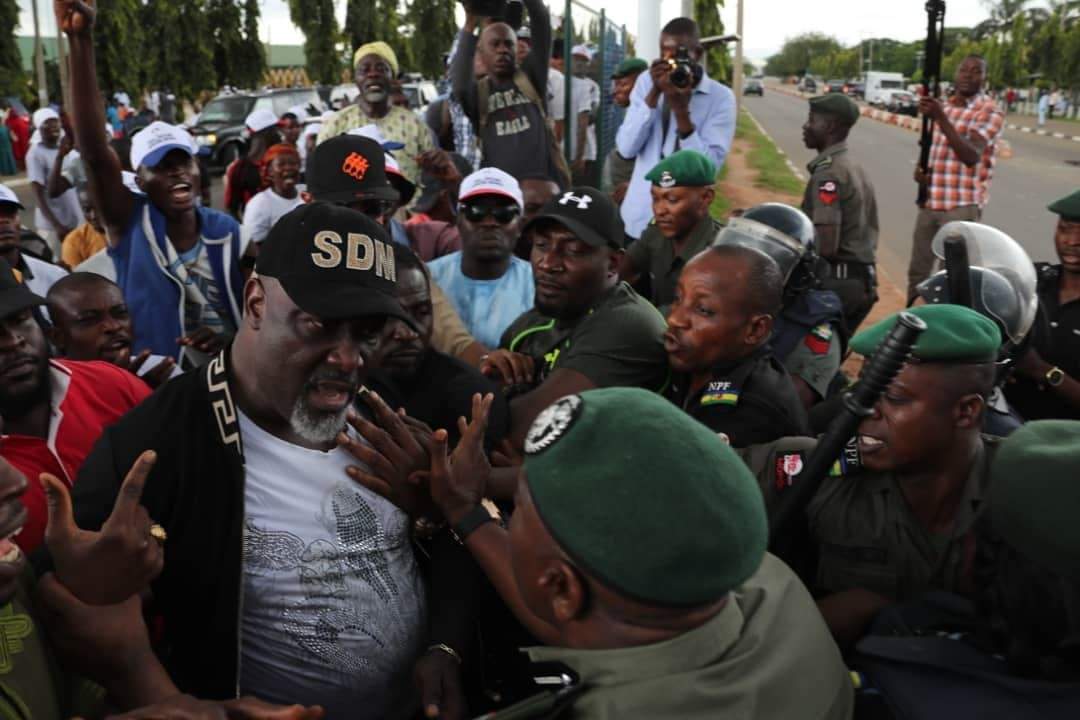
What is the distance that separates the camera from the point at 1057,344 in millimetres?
3475

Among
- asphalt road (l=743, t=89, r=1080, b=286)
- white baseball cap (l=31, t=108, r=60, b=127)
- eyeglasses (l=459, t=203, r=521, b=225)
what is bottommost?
asphalt road (l=743, t=89, r=1080, b=286)

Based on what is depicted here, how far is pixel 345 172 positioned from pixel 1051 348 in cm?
293

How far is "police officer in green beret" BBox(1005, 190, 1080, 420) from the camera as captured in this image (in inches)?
127

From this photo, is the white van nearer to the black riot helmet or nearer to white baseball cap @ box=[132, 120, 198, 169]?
the black riot helmet

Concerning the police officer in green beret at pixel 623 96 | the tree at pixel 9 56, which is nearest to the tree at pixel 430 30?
the tree at pixel 9 56

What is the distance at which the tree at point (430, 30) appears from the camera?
116 ft

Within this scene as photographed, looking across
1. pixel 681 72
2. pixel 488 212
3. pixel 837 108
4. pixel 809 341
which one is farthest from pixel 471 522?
pixel 837 108

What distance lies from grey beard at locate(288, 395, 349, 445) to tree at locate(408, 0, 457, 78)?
35151 millimetres

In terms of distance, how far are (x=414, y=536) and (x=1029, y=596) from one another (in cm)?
130

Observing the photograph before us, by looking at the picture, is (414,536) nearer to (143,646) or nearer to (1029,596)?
(143,646)

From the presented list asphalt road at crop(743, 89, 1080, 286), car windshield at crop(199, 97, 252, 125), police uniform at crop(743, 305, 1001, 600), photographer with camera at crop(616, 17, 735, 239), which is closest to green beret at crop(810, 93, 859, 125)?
photographer with camera at crop(616, 17, 735, 239)

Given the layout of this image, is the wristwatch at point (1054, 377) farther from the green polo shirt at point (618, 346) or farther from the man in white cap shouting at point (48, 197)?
the man in white cap shouting at point (48, 197)

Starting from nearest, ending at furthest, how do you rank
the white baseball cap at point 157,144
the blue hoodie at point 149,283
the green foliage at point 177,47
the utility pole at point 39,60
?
the blue hoodie at point 149,283 < the white baseball cap at point 157,144 < the utility pole at point 39,60 < the green foliage at point 177,47

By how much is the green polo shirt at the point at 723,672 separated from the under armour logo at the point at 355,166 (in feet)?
9.52
